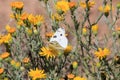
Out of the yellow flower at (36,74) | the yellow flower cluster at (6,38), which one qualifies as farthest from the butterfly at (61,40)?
the yellow flower cluster at (6,38)

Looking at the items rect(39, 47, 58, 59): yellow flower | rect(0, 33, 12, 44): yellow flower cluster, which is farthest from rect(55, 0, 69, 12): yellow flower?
rect(0, 33, 12, 44): yellow flower cluster

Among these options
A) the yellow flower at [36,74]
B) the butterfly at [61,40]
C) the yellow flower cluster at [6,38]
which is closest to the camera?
the butterfly at [61,40]

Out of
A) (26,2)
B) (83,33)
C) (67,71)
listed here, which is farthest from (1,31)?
(83,33)

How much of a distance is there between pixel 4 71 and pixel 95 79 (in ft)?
1.72

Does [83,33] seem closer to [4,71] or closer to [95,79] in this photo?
[95,79]

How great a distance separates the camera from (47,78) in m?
2.41

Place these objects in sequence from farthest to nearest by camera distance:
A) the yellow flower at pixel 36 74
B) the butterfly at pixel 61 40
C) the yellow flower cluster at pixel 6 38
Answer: the yellow flower cluster at pixel 6 38
the yellow flower at pixel 36 74
the butterfly at pixel 61 40

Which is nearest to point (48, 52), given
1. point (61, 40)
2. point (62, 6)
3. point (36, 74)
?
point (36, 74)

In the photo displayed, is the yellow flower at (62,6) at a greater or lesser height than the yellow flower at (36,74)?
greater

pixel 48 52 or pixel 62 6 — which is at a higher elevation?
pixel 62 6

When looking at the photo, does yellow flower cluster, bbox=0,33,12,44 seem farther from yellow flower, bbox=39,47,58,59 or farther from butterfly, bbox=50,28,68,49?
butterfly, bbox=50,28,68,49

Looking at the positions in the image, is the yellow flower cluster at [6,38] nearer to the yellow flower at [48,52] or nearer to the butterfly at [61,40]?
the yellow flower at [48,52]

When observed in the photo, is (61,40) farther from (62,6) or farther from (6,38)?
(6,38)

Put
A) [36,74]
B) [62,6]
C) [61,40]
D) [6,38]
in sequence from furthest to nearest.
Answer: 1. [6,38]
2. [62,6]
3. [36,74]
4. [61,40]
